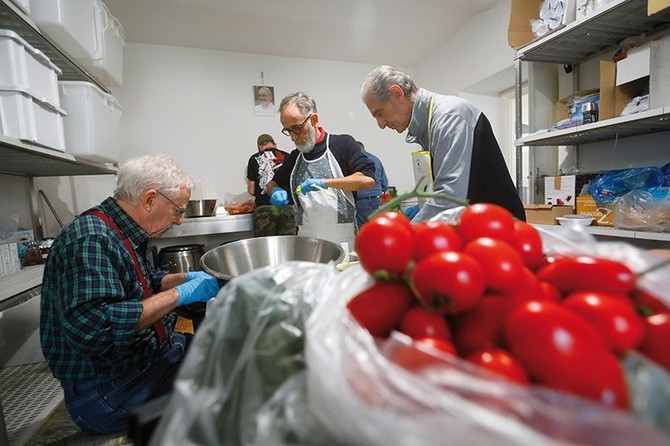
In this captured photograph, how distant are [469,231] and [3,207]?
8.98ft

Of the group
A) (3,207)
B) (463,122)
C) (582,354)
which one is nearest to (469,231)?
(582,354)

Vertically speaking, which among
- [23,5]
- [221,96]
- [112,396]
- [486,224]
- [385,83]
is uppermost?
[221,96]

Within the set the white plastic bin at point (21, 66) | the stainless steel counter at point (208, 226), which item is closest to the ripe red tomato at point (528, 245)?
the white plastic bin at point (21, 66)

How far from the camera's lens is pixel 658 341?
286 mm

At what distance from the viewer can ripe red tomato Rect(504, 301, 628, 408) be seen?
244mm

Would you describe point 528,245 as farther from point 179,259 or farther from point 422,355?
point 179,259

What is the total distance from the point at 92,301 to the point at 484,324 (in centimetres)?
92

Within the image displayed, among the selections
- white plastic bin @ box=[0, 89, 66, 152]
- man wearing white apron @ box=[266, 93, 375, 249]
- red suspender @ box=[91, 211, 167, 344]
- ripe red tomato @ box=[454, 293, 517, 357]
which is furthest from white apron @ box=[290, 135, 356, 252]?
ripe red tomato @ box=[454, 293, 517, 357]

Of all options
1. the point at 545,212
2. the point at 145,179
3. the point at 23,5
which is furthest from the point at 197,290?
the point at 545,212

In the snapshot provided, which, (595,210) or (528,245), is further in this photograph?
(595,210)

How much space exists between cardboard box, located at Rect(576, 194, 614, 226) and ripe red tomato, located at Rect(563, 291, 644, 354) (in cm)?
162

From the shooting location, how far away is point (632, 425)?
8.5 inches

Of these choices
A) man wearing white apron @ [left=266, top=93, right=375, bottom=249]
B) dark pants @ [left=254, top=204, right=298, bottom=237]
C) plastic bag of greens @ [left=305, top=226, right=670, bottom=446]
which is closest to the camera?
plastic bag of greens @ [left=305, top=226, right=670, bottom=446]

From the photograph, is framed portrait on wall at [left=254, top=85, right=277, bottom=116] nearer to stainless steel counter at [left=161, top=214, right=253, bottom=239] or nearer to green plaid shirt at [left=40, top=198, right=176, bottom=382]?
stainless steel counter at [left=161, top=214, right=253, bottom=239]
